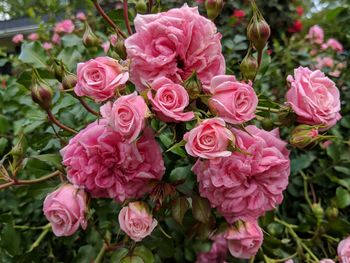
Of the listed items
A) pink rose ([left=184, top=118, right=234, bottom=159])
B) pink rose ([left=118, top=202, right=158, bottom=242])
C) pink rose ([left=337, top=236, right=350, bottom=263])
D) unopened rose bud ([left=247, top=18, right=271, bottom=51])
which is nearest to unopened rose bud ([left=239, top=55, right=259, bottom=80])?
unopened rose bud ([left=247, top=18, right=271, bottom=51])

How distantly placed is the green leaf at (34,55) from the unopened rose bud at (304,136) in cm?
60

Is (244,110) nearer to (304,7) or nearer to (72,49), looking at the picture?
(72,49)

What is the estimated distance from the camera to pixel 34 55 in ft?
3.43

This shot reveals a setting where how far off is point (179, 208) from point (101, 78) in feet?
0.72

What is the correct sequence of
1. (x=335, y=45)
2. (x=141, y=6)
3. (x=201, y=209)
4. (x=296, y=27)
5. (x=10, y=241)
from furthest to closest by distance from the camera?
(x=296, y=27) < (x=335, y=45) < (x=10, y=241) < (x=141, y=6) < (x=201, y=209)

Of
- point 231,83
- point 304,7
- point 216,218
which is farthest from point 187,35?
point 304,7

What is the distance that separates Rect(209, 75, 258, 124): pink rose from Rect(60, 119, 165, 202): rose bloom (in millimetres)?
108

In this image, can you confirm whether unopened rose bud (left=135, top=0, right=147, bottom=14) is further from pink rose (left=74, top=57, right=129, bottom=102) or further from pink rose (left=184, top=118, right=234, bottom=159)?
pink rose (left=184, top=118, right=234, bottom=159)

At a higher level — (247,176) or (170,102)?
(170,102)

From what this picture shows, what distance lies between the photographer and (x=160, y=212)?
27.7 inches

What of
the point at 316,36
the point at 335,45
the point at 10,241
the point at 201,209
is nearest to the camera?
the point at 201,209

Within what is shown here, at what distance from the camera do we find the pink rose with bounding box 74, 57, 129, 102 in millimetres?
619

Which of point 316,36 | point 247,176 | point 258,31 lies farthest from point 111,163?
point 316,36

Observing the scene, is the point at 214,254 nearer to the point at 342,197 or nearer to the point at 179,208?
the point at 342,197
